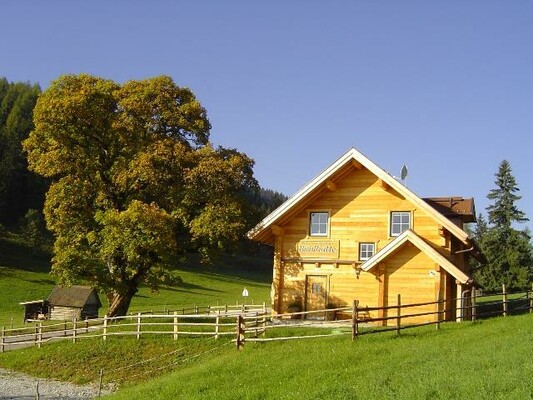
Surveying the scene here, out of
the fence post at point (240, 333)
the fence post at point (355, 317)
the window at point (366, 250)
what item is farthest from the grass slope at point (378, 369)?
the window at point (366, 250)

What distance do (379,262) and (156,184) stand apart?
11.9 m

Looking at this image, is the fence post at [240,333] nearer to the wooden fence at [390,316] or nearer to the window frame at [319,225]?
the wooden fence at [390,316]

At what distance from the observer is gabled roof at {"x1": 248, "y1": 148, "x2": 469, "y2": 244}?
87.2 ft

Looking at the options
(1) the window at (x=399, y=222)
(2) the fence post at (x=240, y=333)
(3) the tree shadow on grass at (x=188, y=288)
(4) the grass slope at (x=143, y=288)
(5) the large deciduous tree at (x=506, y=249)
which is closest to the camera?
(2) the fence post at (x=240, y=333)

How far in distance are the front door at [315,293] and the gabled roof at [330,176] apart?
3341mm

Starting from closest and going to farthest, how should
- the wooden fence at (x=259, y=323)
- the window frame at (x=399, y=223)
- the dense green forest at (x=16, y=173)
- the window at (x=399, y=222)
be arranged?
the wooden fence at (x=259, y=323) < the window frame at (x=399, y=223) < the window at (x=399, y=222) < the dense green forest at (x=16, y=173)

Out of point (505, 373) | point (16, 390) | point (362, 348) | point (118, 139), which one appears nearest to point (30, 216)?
point (118, 139)

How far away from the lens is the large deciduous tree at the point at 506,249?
50812mm

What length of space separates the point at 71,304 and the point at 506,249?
124ft

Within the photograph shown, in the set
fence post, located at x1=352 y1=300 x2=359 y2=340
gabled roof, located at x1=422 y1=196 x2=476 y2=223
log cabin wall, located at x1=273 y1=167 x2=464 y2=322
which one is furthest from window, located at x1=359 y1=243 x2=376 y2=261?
fence post, located at x1=352 y1=300 x2=359 y2=340

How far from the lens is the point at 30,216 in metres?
90.4

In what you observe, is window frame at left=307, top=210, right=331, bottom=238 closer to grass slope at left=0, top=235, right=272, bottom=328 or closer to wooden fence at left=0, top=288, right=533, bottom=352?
wooden fence at left=0, top=288, right=533, bottom=352

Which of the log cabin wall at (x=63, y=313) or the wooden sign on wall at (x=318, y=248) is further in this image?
the log cabin wall at (x=63, y=313)

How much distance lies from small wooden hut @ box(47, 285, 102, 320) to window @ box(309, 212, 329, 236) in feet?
92.4
